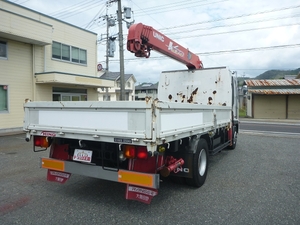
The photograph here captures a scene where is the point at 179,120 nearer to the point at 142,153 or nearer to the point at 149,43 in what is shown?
the point at 142,153

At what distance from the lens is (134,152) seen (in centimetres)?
353

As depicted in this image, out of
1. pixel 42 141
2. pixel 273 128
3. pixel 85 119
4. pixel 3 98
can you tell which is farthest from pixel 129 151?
pixel 273 128

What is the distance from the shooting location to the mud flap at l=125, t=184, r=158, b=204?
353cm

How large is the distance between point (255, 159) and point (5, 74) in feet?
40.6

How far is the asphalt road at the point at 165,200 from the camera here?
351 centimetres

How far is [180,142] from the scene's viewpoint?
4117 mm

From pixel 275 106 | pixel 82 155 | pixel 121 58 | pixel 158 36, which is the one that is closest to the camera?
pixel 82 155

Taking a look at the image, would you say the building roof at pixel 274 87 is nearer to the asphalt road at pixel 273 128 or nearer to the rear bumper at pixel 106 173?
the asphalt road at pixel 273 128

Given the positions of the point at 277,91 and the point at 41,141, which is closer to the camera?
the point at 41,141

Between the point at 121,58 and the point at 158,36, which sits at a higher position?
the point at 121,58

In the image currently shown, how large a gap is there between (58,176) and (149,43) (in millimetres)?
3653

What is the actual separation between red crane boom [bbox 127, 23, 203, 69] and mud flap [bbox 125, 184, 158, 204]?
3340 millimetres

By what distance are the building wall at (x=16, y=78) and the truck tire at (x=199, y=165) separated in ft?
37.4

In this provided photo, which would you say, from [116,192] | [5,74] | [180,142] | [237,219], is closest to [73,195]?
[116,192]
